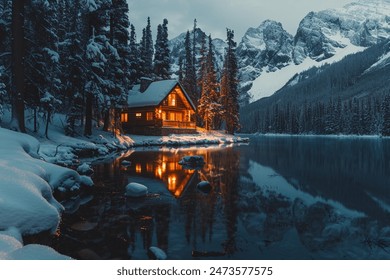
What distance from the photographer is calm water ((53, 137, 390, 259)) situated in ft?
22.7

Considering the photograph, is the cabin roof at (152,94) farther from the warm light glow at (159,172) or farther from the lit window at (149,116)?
the warm light glow at (159,172)

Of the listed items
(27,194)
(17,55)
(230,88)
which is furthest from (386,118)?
(27,194)

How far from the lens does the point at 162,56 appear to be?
176 feet

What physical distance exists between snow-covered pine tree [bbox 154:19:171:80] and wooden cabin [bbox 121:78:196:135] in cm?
709

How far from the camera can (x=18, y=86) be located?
632 inches

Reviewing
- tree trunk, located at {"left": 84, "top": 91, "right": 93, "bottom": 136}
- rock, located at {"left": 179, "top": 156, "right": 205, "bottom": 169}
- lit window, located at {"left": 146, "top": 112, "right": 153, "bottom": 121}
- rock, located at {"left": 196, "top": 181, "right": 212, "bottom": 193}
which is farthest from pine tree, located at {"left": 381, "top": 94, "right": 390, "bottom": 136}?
rock, located at {"left": 196, "top": 181, "right": 212, "bottom": 193}

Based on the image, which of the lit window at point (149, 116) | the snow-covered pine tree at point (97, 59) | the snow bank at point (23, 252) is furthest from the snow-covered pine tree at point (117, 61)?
the snow bank at point (23, 252)

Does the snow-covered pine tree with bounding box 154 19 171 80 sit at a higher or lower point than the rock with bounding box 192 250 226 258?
higher

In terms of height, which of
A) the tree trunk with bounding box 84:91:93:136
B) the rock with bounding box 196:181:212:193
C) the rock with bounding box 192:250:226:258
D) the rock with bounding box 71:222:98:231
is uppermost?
the tree trunk with bounding box 84:91:93:136

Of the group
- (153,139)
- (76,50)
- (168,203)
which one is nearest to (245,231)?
(168,203)

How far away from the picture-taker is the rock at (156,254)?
635cm

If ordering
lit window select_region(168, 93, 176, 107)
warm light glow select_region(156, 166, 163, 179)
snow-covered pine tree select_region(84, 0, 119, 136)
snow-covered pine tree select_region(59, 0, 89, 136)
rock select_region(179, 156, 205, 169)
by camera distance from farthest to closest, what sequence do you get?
1. lit window select_region(168, 93, 176, 107)
2. snow-covered pine tree select_region(84, 0, 119, 136)
3. snow-covered pine tree select_region(59, 0, 89, 136)
4. rock select_region(179, 156, 205, 169)
5. warm light glow select_region(156, 166, 163, 179)

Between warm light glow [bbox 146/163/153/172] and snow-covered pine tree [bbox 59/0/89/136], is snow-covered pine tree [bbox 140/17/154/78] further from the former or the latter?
warm light glow [bbox 146/163/153/172]

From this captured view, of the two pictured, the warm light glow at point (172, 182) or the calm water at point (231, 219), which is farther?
the warm light glow at point (172, 182)
